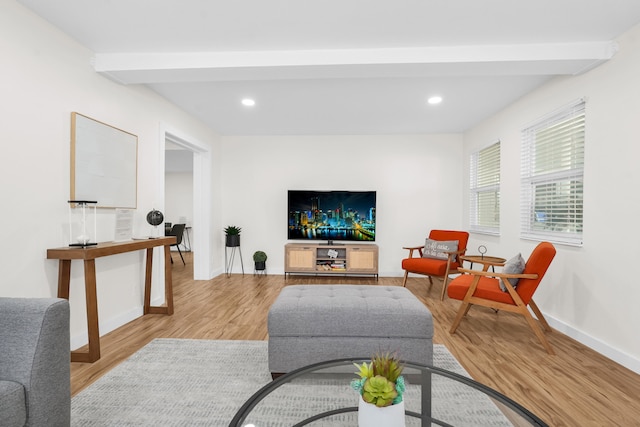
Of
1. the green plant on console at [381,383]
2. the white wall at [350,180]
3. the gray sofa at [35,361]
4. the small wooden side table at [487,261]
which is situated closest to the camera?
the green plant on console at [381,383]

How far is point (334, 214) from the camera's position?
507 centimetres

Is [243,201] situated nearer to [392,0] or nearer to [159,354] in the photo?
[159,354]

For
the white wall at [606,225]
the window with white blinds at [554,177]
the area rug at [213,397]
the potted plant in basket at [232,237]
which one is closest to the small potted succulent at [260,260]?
the potted plant in basket at [232,237]

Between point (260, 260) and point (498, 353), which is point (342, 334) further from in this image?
point (260, 260)

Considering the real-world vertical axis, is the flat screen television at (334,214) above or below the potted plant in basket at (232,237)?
above

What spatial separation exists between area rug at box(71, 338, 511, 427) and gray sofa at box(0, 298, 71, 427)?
437mm

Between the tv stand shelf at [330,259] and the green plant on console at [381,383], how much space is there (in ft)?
12.6

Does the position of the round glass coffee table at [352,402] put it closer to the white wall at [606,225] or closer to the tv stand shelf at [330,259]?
the white wall at [606,225]

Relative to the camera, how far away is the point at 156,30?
228 cm

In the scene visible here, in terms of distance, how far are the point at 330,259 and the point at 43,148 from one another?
377 cm

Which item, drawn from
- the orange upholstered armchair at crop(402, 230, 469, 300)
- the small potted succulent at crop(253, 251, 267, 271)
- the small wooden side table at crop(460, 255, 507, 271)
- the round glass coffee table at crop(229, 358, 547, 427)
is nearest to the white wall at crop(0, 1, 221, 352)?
the round glass coffee table at crop(229, 358, 547, 427)

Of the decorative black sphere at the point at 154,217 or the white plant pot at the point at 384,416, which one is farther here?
the decorative black sphere at the point at 154,217

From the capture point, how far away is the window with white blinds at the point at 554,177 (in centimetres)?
275

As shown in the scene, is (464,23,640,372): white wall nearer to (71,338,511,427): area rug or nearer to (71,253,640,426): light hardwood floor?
(71,253,640,426): light hardwood floor
